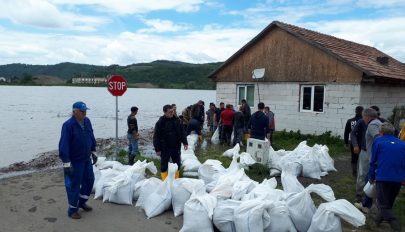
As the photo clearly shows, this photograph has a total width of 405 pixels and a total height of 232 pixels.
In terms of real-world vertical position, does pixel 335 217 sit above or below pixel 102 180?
above

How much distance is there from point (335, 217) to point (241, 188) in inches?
59.0

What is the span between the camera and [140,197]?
6480 millimetres

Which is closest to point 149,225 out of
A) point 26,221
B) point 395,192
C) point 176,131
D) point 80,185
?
point 80,185

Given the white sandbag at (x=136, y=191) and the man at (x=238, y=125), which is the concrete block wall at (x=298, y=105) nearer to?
the man at (x=238, y=125)

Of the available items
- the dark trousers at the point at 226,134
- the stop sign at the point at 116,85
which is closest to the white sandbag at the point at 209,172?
the stop sign at the point at 116,85

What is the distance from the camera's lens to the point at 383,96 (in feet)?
48.3

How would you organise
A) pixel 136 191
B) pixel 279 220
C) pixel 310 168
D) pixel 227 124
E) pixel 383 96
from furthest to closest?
pixel 383 96 → pixel 227 124 → pixel 310 168 → pixel 136 191 → pixel 279 220

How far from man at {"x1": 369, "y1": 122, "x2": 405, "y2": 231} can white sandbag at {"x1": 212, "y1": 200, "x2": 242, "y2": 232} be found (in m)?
2.13

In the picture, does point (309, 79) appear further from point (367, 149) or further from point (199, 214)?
point (199, 214)

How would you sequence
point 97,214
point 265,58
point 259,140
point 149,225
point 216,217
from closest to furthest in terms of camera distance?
point 216,217 < point 149,225 < point 97,214 < point 259,140 < point 265,58

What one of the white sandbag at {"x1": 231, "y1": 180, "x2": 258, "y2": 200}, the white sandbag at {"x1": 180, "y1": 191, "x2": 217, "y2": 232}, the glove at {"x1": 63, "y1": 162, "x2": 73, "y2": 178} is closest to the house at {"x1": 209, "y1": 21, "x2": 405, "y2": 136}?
the white sandbag at {"x1": 231, "y1": 180, "x2": 258, "y2": 200}

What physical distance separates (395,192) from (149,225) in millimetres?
3667

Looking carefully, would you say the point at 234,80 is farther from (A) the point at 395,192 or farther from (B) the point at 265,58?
(A) the point at 395,192

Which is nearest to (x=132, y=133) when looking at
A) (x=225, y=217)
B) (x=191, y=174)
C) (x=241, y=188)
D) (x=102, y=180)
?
(x=191, y=174)
